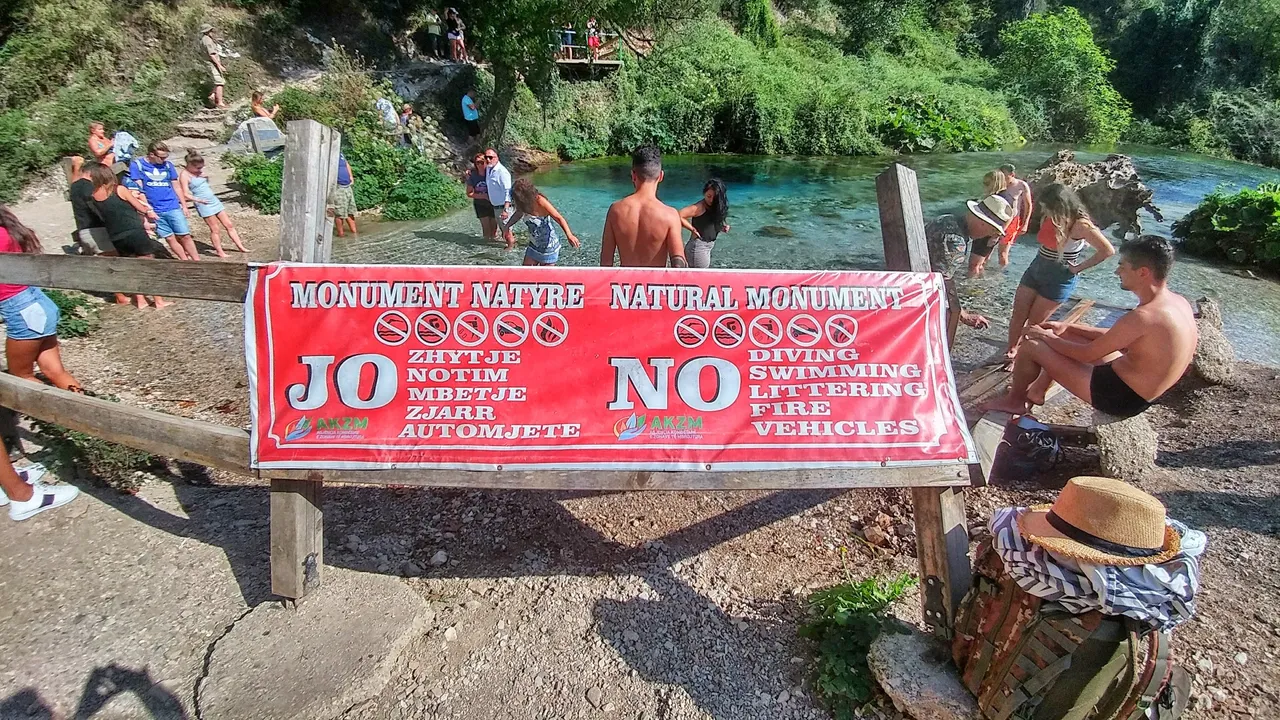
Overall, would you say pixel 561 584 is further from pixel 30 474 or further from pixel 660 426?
pixel 30 474

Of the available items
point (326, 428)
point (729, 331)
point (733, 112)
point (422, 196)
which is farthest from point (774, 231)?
point (733, 112)

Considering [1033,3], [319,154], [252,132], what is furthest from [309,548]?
[1033,3]

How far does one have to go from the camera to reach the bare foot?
4359 mm

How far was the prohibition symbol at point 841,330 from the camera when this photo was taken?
3162mm

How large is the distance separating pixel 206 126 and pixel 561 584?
53.5 ft

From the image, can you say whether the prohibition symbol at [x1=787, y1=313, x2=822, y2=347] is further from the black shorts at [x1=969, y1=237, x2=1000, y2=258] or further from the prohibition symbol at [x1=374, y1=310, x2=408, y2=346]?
the black shorts at [x1=969, y1=237, x2=1000, y2=258]

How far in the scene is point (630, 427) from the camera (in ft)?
10.0

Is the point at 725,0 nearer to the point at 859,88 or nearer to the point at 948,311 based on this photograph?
the point at 859,88

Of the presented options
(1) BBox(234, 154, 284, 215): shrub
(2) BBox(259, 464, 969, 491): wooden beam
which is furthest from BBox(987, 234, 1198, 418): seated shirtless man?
(1) BBox(234, 154, 284, 215): shrub

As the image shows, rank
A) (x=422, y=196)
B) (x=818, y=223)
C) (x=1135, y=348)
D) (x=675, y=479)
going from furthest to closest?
(x=818, y=223)
(x=422, y=196)
(x=1135, y=348)
(x=675, y=479)

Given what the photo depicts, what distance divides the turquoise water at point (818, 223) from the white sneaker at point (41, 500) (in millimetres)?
6580

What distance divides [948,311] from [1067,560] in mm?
1630

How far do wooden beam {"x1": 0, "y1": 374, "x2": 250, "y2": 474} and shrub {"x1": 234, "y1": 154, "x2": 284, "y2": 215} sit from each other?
9.60 metres

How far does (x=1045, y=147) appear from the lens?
30.5 m
